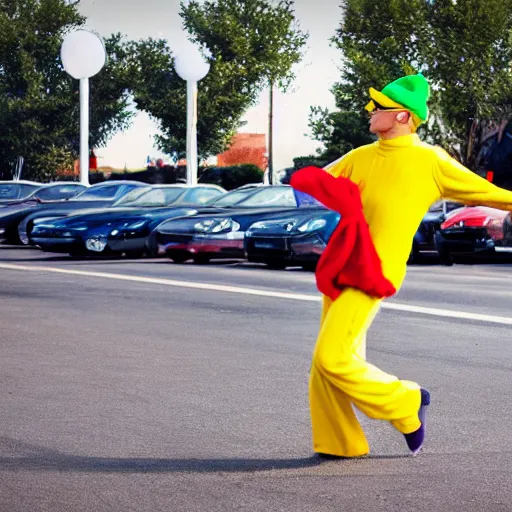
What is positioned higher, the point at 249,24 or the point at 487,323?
the point at 249,24

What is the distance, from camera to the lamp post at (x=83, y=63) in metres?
47.5

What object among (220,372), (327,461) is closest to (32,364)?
(220,372)

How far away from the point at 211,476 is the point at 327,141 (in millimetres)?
58128

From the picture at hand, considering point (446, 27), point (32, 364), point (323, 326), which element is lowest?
point (32, 364)

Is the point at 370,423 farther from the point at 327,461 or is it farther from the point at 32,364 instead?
the point at 32,364

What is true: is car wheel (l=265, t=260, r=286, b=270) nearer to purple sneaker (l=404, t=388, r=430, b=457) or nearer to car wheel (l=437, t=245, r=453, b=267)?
car wheel (l=437, t=245, r=453, b=267)

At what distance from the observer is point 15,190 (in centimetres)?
3288

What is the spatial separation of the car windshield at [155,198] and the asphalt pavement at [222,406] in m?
9.71

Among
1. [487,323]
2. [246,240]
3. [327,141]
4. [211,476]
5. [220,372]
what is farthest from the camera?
[327,141]

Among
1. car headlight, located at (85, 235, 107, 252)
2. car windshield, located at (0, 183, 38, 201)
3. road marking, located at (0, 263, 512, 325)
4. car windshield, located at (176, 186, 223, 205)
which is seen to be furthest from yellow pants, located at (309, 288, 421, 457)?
car windshield, located at (0, 183, 38, 201)

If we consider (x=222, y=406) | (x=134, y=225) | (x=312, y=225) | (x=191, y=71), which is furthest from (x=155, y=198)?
(x=191, y=71)

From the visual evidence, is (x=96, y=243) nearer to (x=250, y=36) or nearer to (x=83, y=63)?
(x=83, y=63)

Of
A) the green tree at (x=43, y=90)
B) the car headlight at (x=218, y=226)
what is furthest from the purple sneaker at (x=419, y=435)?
the green tree at (x=43, y=90)

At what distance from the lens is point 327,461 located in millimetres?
6168
